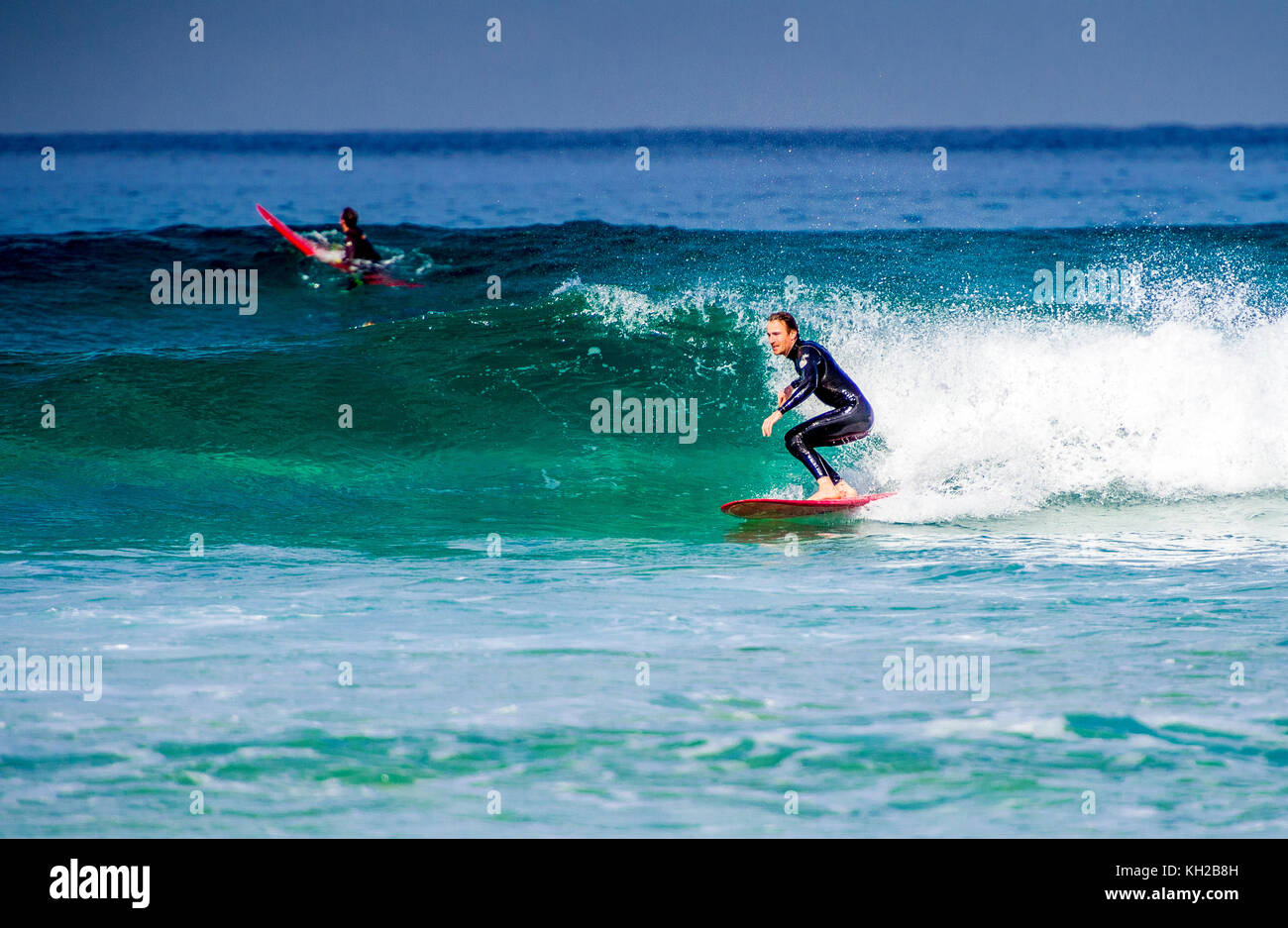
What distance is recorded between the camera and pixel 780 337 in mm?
8734

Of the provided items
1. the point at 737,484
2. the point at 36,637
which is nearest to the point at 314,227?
the point at 737,484

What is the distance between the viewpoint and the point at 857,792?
4262 millimetres

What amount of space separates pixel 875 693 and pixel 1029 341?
25.0ft
